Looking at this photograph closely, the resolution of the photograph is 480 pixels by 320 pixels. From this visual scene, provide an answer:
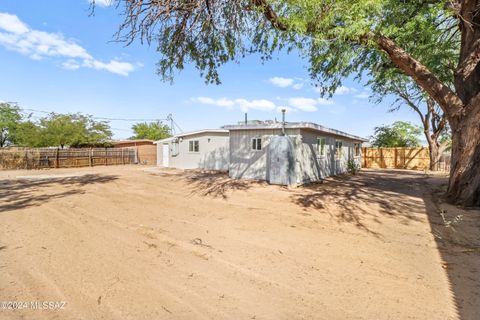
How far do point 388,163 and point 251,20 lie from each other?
21084 mm

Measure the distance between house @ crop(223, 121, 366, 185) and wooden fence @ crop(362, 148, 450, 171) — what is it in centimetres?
1138

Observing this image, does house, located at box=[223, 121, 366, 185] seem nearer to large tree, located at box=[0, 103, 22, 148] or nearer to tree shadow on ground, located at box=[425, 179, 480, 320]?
tree shadow on ground, located at box=[425, 179, 480, 320]

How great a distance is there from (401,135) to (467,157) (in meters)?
21.6

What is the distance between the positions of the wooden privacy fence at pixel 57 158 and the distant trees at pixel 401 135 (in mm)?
27225

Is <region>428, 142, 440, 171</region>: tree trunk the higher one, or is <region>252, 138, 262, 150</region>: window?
<region>252, 138, 262, 150</region>: window

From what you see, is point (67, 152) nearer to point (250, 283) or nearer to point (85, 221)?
point (85, 221)

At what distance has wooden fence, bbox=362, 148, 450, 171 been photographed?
2112 cm

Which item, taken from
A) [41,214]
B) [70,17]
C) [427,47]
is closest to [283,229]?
[41,214]

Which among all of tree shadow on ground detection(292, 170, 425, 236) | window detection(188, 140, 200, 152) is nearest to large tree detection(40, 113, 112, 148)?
window detection(188, 140, 200, 152)

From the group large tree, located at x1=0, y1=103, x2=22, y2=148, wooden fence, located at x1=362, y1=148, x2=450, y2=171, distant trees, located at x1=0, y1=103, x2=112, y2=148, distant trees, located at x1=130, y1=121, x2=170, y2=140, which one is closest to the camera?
wooden fence, located at x1=362, y1=148, x2=450, y2=171

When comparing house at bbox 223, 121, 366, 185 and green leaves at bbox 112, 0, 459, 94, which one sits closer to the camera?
green leaves at bbox 112, 0, 459, 94

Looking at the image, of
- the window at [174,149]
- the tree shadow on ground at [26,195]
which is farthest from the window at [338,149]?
the tree shadow on ground at [26,195]

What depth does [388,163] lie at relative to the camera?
23.1 meters

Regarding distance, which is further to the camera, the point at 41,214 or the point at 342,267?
the point at 41,214
